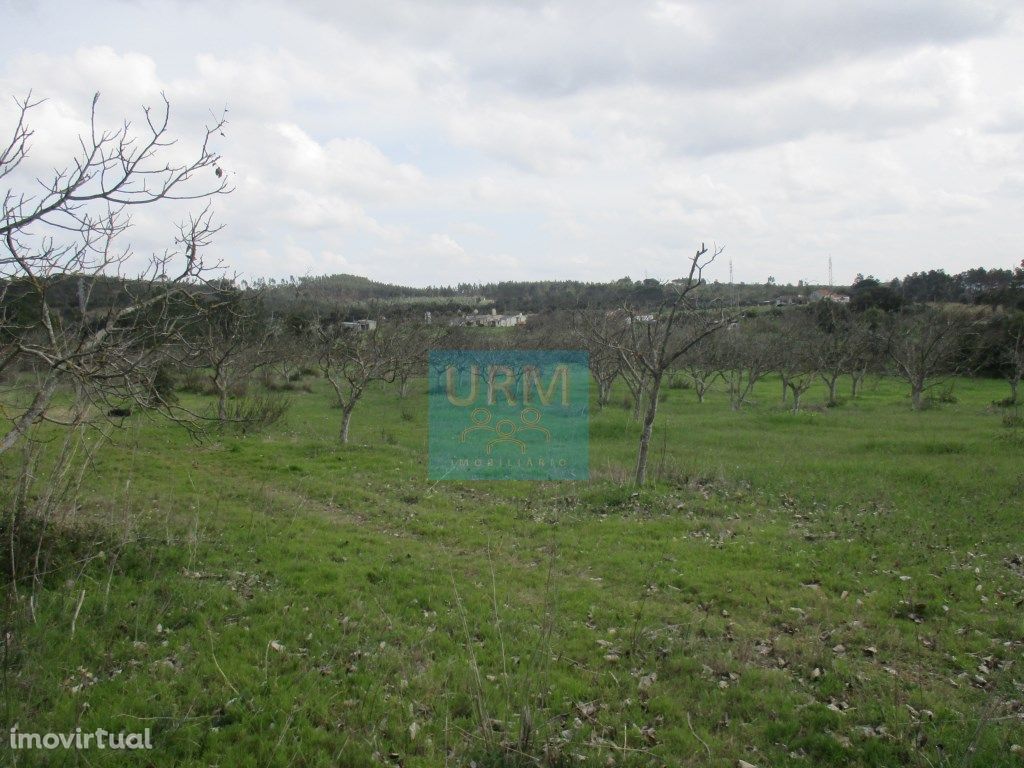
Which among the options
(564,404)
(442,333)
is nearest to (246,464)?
(564,404)

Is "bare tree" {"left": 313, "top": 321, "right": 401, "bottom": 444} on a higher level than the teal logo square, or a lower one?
higher

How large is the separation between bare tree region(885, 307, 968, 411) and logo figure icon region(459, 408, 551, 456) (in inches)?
929

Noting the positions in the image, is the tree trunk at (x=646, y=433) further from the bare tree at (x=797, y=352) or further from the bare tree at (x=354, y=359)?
the bare tree at (x=797, y=352)

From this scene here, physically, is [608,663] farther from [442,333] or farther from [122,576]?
[442,333]

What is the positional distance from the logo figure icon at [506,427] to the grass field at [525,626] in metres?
9.07

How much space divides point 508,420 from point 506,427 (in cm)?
141

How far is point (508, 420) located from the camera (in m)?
27.8

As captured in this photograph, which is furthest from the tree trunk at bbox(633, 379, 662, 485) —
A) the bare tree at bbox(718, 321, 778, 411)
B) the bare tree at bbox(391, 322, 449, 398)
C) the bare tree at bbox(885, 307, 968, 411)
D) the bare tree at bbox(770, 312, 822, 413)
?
the bare tree at bbox(885, 307, 968, 411)

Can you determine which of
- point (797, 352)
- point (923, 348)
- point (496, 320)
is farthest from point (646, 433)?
point (496, 320)

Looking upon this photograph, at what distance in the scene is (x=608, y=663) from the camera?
6344 millimetres

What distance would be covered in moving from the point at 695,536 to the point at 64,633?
9181 millimetres

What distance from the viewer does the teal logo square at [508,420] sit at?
18.1m

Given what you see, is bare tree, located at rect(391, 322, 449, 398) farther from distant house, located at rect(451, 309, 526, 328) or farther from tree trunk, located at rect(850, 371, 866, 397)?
tree trunk, located at rect(850, 371, 866, 397)

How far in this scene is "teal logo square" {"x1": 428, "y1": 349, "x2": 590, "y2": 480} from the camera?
59.5 ft
